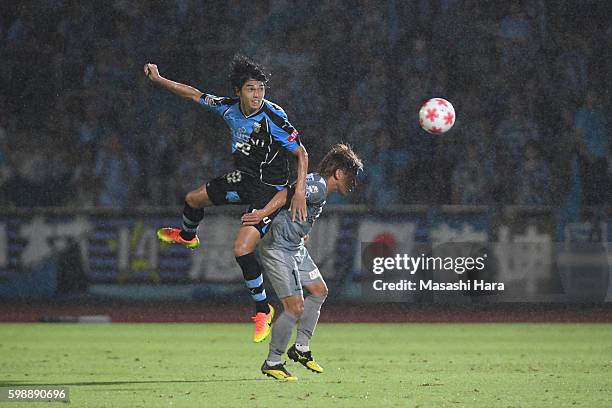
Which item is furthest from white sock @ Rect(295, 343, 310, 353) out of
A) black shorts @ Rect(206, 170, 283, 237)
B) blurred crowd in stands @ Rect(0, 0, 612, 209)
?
blurred crowd in stands @ Rect(0, 0, 612, 209)

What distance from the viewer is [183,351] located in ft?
36.0

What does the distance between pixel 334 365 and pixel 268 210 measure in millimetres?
2029

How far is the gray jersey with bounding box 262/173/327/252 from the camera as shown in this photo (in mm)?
8211

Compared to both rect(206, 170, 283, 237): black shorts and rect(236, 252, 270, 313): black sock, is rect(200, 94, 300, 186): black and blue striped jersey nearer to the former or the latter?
rect(206, 170, 283, 237): black shorts

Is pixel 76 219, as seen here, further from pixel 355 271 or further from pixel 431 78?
pixel 431 78

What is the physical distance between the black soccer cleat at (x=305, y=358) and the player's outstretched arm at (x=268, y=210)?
1098 mm

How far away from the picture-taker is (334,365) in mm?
9602

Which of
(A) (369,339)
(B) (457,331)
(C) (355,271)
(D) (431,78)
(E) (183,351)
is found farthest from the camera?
(D) (431,78)

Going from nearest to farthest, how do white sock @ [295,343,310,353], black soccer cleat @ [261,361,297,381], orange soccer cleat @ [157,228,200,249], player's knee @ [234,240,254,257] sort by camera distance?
1. black soccer cleat @ [261,361,297,381]
2. player's knee @ [234,240,254,257]
3. white sock @ [295,343,310,353]
4. orange soccer cleat @ [157,228,200,249]

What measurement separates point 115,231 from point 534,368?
879cm

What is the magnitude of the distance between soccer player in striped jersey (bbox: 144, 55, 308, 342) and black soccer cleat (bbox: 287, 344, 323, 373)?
0.41m

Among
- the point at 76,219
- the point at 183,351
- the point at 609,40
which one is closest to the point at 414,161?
the point at 609,40

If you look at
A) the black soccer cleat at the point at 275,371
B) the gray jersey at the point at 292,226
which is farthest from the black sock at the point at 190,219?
the black soccer cleat at the point at 275,371

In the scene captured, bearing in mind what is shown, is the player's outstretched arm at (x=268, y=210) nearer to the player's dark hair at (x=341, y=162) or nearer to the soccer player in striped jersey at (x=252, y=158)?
the soccer player in striped jersey at (x=252, y=158)
